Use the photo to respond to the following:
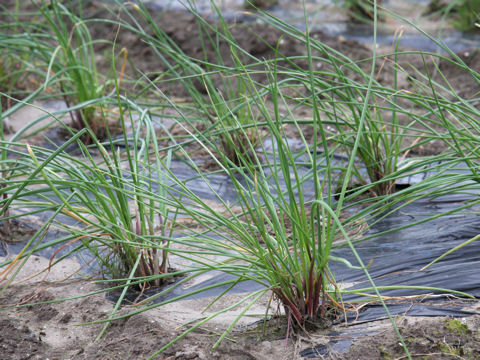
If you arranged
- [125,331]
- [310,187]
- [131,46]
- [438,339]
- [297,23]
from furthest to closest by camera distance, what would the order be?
[297,23] < [131,46] < [310,187] < [125,331] < [438,339]

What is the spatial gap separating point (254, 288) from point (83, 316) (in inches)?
22.2

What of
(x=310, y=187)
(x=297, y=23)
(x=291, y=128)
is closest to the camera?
(x=310, y=187)

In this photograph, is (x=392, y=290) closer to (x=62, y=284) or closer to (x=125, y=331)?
(x=125, y=331)

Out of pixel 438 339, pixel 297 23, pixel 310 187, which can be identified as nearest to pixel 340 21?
pixel 297 23

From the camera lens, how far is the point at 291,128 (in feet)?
11.5

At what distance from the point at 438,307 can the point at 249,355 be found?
535 millimetres

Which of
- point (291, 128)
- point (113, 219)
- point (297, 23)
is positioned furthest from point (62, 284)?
point (297, 23)

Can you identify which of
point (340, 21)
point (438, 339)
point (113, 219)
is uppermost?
point (340, 21)

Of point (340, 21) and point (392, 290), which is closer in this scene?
point (392, 290)

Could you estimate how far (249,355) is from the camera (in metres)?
1.45

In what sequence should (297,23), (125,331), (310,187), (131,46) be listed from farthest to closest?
(297,23), (131,46), (310,187), (125,331)

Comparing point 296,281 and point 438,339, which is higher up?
point 296,281

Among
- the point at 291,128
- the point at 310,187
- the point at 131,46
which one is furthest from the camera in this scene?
the point at 131,46

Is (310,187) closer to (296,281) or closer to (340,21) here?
(296,281)
